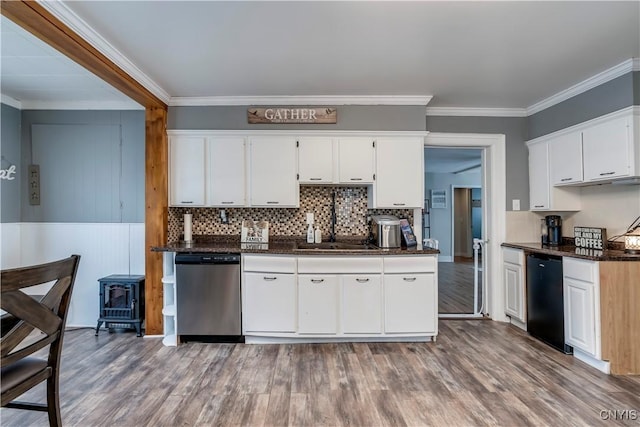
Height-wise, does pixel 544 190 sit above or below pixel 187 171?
below

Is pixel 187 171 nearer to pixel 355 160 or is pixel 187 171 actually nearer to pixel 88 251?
pixel 88 251

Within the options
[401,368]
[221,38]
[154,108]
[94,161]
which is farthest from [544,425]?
[94,161]

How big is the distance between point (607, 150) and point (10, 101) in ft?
19.3

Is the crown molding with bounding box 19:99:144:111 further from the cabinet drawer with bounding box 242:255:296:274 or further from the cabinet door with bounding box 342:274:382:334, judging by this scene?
the cabinet door with bounding box 342:274:382:334

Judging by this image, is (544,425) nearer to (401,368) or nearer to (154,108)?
(401,368)

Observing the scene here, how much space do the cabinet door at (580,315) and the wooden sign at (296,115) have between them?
2632 mm

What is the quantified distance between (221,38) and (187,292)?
220 cm

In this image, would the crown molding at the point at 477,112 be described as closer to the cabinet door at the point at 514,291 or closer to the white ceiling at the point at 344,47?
the white ceiling at the point at 344,47

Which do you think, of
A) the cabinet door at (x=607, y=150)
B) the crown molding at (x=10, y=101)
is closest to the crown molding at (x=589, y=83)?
the cabinet door at (x=607, y=150)

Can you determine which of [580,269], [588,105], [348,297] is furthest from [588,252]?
[348,297]

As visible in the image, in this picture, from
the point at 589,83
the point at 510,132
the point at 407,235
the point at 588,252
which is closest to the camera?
the point at 588,252

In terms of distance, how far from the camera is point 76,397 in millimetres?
2131

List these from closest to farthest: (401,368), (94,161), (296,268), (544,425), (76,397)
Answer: (544,425) < (76,397) < (401,368) < (296,268) < (94,161)

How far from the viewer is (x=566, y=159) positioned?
10.2 feet
